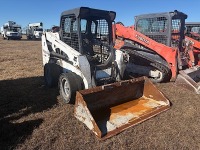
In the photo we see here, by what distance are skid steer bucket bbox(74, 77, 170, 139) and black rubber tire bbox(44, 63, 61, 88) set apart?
2104mm

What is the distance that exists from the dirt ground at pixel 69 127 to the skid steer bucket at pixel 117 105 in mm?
138

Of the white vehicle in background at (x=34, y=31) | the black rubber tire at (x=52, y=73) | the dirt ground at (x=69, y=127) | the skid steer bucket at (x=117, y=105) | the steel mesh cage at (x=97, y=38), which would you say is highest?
the white vehicle in background at (x=34, y=31)

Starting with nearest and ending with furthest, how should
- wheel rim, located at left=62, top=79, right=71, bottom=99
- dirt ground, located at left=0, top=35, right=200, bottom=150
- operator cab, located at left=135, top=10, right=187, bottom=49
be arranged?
dirt ground, located at left=0, top=35, right=200, bottom=150
wheel rim, located at left=62, top=79, right=71, bottom=99
operator cab, located at left=135, top=10, right=187, bottom=49

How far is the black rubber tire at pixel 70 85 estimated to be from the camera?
5523mm

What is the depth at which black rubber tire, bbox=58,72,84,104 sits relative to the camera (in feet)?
18.1

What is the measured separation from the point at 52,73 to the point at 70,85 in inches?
62.1

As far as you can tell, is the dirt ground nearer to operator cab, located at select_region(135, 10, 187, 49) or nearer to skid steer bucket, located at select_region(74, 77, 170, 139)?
skid steer bucket, located at select_region(74, 77, 170, 139)

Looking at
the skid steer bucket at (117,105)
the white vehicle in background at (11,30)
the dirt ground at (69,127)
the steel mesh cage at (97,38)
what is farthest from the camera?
the white vehicle in background at (11,30)

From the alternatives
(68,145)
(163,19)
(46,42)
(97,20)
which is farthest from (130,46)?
(68,145)

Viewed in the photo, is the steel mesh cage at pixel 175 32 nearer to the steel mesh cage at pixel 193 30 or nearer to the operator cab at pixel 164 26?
the operator cab at pixel 164 26

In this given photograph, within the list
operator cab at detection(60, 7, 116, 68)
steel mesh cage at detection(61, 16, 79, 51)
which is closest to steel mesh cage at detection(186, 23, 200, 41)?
operator cab at detection(60, 7, 116, 68)

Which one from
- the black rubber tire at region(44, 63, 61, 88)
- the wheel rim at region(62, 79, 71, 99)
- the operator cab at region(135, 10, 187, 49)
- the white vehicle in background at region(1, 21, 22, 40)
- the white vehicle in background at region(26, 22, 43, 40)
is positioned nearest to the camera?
the wheel rim at region(62, 79, 71, 99)

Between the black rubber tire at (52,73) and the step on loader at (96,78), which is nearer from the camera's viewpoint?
the step on loader at (96,78)

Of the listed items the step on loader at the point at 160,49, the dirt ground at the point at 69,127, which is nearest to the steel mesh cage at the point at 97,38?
the dirt ground at the point at 69,127
